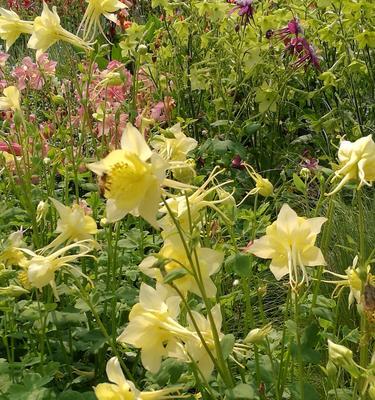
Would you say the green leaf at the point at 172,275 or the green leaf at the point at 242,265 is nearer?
the green leaf at the point at 172,275

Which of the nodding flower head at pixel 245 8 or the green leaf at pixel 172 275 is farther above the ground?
the green leaf at pixel 172 275

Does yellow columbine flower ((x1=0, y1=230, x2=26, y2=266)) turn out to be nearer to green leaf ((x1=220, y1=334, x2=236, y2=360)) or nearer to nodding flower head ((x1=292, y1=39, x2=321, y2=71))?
green leaf ((x1=220, y1=334, x2=236, y2=360))

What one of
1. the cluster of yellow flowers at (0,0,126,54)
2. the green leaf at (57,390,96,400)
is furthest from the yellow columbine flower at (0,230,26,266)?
the cluster of yellow flowers at (0,0,126,54)

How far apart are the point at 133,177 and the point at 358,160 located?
410mm

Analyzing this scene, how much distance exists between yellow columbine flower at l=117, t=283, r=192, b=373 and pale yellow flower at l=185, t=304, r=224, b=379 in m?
0.02

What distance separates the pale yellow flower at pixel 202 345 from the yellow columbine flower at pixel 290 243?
0.13m

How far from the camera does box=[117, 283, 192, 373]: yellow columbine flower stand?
144 cm

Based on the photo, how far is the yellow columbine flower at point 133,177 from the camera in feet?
4.46

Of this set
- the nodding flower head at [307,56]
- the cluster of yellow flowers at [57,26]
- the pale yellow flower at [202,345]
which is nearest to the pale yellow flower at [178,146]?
the cluster of yellow flowers at [57,26]

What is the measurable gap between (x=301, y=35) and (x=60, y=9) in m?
4.01

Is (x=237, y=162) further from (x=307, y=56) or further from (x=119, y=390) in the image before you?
(x=119, y=390)

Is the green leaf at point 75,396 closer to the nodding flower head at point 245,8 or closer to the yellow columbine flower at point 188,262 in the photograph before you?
the yellow columbine flower at point 188,262

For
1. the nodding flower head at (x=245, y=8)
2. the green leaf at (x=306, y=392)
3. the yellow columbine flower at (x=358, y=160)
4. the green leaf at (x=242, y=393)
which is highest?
the yellow columbine flower at (x=358, y=160)

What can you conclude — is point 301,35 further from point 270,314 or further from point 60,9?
point 60,9
